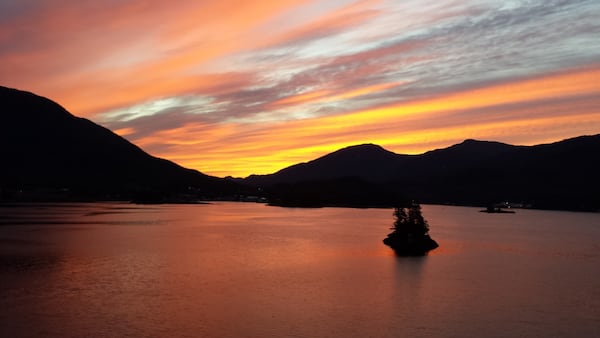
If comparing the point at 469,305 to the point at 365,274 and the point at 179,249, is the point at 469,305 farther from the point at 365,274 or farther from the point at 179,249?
the point at 179,249

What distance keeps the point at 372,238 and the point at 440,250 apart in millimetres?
20811

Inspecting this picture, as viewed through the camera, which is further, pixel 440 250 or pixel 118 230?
pixel 118 230

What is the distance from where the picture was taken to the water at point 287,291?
33906 millimetres

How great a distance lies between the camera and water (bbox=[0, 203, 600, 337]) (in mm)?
33906

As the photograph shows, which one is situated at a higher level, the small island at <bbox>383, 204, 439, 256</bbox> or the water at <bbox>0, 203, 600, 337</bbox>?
the small island at <bbox>383, 204, 439, 256</bbox>

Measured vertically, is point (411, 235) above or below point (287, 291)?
above

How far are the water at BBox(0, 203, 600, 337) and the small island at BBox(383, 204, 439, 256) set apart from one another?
2.49 metres

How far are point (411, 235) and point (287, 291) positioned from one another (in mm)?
41099

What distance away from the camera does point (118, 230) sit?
4190 inches

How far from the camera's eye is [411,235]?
8244 cm

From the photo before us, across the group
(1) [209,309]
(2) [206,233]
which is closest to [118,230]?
(2) [206,233]

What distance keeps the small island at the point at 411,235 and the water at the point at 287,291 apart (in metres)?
2.49

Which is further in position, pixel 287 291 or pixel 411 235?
pixel 411 235

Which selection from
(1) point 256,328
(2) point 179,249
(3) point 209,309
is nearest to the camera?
(1) point 256,328
